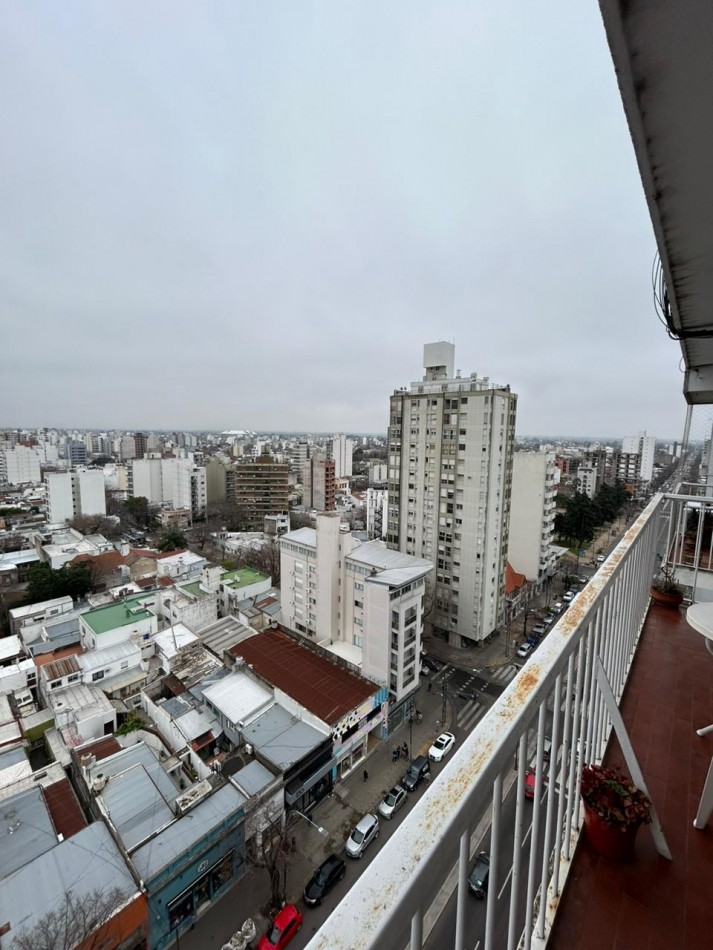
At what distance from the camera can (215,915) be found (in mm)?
6215

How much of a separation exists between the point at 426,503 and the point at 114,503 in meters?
25.1

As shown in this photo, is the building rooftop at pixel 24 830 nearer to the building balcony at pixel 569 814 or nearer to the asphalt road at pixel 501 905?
the asphalt road at pixel 501 905

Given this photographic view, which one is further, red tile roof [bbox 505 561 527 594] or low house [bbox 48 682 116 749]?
red tile roof [bbox 505 561 527 594]

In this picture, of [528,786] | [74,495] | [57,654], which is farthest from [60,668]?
[74,495]

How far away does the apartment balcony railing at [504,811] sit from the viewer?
0.54 metres

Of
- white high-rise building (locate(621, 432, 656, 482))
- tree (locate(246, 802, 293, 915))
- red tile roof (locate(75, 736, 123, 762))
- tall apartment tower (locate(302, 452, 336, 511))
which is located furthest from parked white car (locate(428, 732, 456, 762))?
white high-rise building (locate(621, 432, 656, 482))

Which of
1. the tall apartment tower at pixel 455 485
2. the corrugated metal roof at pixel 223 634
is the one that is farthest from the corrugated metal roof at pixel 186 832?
the tall apartment tower at pixel 455 485

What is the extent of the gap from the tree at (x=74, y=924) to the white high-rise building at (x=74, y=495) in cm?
2535

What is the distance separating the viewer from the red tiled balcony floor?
120 cm

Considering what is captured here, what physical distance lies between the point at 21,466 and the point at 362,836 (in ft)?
155

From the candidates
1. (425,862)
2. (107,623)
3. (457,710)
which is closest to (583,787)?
(425,862)

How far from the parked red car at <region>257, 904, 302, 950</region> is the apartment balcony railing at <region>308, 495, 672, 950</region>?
21.9 ft

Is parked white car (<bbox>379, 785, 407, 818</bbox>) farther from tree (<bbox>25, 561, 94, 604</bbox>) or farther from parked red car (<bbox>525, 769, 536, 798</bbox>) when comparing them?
tree (<bbox>25, 561, 94, 604</bbox>)

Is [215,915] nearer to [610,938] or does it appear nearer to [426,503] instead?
[610,938]
